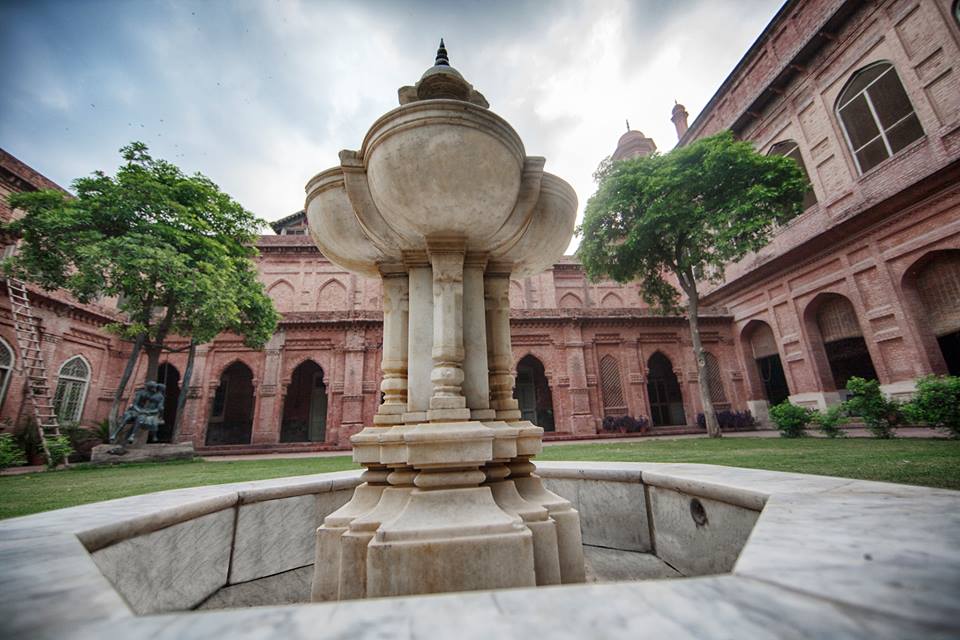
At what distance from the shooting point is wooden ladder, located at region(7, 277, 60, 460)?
11.6m

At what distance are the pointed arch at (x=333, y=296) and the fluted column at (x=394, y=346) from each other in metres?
17.8

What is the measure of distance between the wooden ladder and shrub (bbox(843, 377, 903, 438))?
20700 millimetres

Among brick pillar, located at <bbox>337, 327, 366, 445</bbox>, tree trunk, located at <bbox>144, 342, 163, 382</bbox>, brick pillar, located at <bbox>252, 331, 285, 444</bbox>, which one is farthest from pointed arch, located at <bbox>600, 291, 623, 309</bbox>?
tree trunk, located at <bbox>144, 342, 163, 382</bbox>

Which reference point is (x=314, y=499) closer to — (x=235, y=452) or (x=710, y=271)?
(x=235, y=452)

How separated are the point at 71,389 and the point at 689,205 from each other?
20833 mm

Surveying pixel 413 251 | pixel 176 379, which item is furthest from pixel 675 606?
pixel 176 379

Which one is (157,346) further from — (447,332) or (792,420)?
(792,420)

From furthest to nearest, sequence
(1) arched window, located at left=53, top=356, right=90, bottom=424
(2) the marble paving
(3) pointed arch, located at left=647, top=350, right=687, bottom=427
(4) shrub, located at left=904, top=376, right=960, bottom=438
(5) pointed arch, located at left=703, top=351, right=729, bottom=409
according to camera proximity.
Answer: (3) pointed arch, located at left=647, top=350, right=687, bottom=427 → (5) pointed arch, located at left=703, top=351, right=729, bottom=409 → (1) arched window, located at left=53, top=356, right=90, bottom=424 → (4) shrub, located at left=904, top=376, right=960, bottom=438 → (2) the marble paving

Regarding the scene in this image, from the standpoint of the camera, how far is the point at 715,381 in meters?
17.2

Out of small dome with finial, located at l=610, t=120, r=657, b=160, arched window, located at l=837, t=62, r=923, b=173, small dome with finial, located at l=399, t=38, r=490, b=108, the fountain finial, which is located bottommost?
small dome with finial, located at l=399, t=38, r=490, b=108

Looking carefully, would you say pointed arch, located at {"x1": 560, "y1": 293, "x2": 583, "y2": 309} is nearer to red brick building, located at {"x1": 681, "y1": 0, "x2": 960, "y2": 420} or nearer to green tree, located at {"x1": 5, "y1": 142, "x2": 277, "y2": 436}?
red brick building, located at {"x1": 681, "y1": 0, "x2": 960, "y2": 420}

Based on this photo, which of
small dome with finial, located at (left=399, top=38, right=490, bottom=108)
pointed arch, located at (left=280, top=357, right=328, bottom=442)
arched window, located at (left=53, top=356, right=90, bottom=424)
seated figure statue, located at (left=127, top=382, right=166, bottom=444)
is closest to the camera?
small dome with finial, located at (left=399, top=38, right=490, bottom=108)

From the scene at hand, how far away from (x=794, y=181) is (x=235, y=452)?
19.0m

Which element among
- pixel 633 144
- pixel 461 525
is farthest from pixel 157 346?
pixel 633 144
